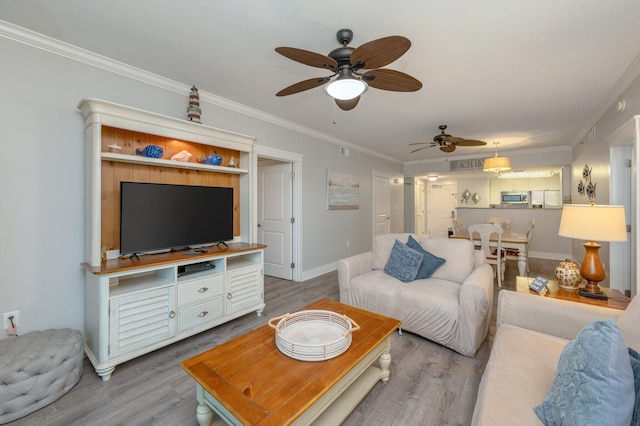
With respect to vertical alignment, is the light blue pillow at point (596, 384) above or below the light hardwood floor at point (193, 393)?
above

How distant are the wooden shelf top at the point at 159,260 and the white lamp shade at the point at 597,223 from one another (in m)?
2.65

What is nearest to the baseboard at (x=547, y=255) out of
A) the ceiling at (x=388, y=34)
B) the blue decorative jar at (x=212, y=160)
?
the ceiling at (x=388, y=34)

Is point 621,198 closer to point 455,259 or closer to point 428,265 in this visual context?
point 455,259

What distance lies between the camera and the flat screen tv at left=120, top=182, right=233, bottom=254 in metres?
2.31

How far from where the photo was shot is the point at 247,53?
224 centimetres

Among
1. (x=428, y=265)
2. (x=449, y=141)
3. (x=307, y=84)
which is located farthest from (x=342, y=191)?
(x=307, y=84)

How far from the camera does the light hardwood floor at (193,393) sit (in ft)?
5.24

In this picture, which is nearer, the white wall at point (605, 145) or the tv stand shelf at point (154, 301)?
the tv stand shelf at point (154, 301)

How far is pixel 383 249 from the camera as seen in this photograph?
3.17m

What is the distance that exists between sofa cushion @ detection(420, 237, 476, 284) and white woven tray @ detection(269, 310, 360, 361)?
4.98 feet

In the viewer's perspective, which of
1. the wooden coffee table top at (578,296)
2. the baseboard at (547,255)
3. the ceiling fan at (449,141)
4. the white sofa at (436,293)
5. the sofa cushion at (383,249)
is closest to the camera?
the wooden coffee table top at (578,296)

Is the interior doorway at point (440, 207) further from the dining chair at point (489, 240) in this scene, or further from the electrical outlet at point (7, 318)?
the electrical outlet at point (7, 318)

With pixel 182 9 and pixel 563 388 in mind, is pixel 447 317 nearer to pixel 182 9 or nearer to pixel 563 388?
pixel 563 388

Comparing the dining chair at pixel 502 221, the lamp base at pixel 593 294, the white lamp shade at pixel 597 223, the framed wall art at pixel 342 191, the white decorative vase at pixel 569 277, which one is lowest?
the lamp base at pixel 593 294
